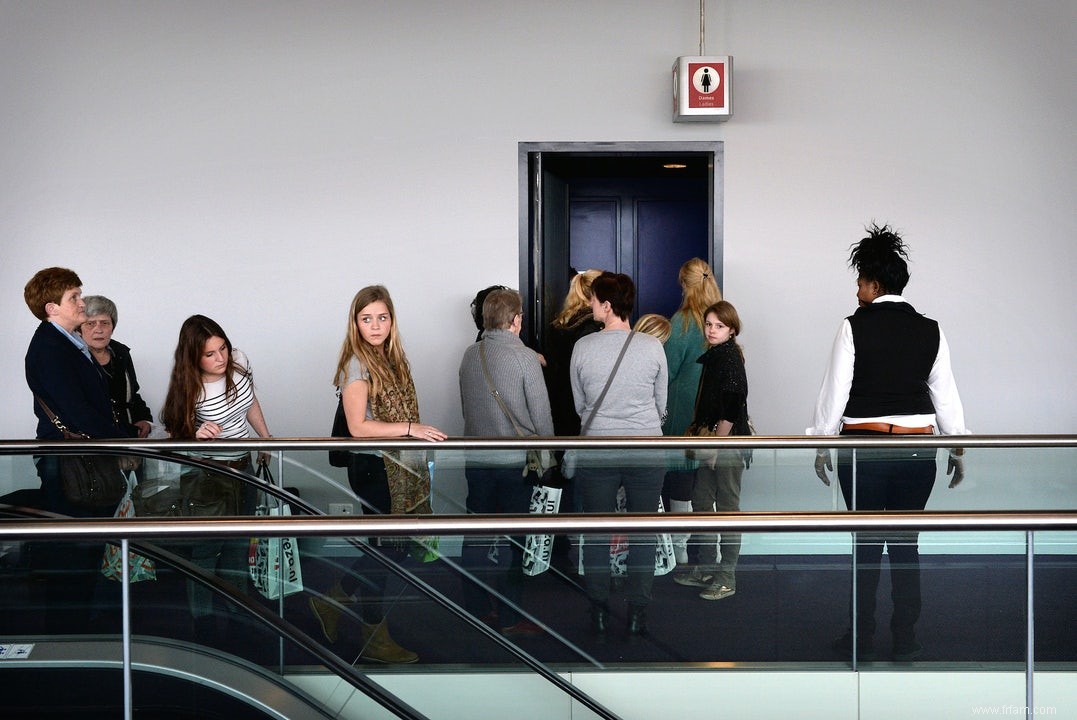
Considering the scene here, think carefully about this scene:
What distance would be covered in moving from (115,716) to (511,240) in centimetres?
436

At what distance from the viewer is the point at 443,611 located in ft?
9.83

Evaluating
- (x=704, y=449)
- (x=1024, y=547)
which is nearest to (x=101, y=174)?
(x=704, y=449)

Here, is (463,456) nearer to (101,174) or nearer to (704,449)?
(704,449)

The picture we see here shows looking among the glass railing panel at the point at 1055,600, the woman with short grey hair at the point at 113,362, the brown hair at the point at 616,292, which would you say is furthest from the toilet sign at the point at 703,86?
the glass railing panel at the point at 1055,600

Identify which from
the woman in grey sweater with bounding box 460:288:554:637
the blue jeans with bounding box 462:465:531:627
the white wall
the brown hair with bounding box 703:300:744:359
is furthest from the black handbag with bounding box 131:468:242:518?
the white wall

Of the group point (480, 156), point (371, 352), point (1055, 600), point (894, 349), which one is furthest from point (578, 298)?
point (1055, 600)

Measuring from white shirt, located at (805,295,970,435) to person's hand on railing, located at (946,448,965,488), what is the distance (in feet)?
0.25

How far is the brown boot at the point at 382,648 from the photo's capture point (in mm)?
2982

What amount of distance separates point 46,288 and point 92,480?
3.25 feet

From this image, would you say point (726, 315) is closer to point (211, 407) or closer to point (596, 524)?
point (211, 407)

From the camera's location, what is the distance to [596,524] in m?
2.22

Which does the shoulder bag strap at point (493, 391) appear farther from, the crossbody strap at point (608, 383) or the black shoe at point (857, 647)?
the black shoe at point (857, 647)

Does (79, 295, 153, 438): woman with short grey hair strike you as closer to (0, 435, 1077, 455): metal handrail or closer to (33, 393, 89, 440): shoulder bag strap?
(33, 393, 89, 440): shoulder bag strap

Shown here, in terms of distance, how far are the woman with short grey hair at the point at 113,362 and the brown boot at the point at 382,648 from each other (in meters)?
2.94
